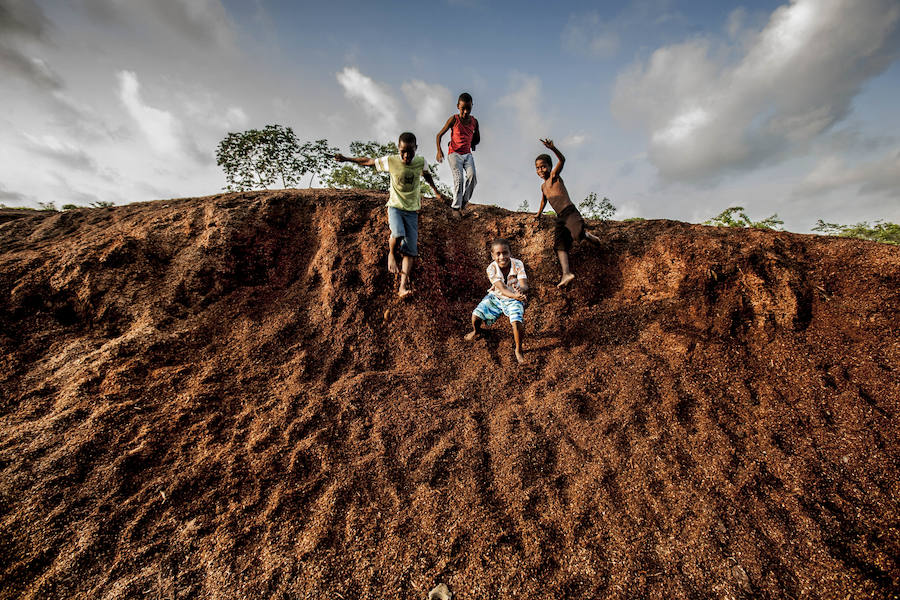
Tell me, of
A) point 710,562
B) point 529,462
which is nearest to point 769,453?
point 710,562

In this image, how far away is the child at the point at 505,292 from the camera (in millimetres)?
4180

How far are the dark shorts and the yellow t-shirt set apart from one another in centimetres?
214

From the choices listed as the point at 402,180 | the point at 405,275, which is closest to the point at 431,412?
the point at 405,275

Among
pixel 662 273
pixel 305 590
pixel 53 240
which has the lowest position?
pixel 305 590

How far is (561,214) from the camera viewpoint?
5.05 metres

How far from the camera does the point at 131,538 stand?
8.33ft

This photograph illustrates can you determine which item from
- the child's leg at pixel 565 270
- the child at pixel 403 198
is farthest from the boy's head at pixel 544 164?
the child at pixel 403 198

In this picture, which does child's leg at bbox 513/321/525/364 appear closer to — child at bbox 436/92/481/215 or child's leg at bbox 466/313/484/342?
child's leg at bbox 466/313/484/342

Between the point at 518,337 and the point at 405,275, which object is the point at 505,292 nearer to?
the point at 518,337

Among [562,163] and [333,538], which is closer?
[333,538]

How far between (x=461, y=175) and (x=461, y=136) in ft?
2.05

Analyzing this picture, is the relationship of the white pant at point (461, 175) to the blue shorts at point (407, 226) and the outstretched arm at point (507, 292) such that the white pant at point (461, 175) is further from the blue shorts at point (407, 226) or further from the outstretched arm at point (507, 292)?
the outstretched arm at point (507, 292)

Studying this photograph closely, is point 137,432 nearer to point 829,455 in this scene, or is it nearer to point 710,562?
point 710,562

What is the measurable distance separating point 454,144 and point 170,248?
4.73m
